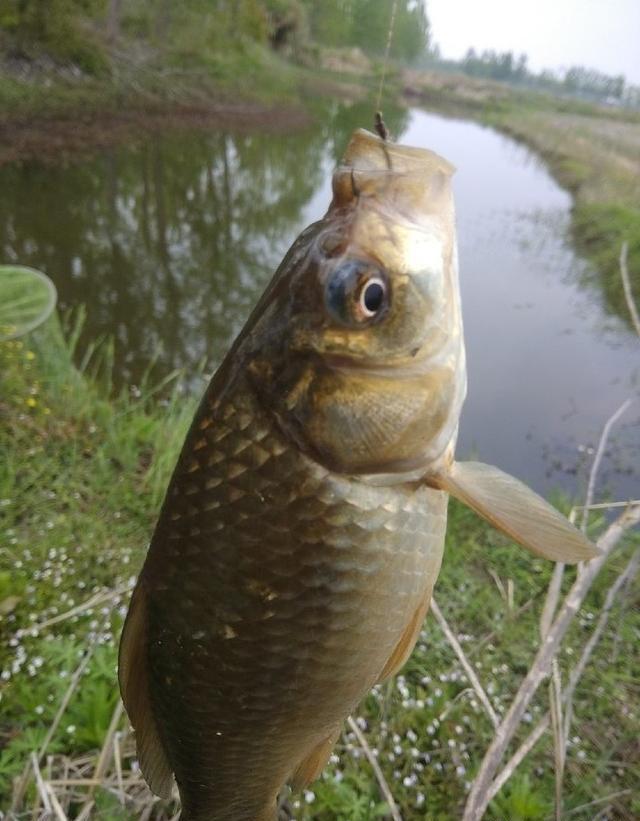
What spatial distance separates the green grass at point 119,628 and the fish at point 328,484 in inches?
53.1

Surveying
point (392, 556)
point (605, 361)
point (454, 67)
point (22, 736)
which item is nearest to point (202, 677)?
point (392, 556)

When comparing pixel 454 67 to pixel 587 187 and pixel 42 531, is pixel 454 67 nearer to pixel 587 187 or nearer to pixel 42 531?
pixel 587 187

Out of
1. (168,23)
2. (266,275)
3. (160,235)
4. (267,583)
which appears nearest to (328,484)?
(267,583)

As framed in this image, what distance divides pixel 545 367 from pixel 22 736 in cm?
724

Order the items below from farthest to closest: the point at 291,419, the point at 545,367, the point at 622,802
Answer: the point at 545,367
the point at 622,802
the point at 291,419

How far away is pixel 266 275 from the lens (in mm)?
9992

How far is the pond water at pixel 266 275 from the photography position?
262 inches

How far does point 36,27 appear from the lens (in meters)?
17.2

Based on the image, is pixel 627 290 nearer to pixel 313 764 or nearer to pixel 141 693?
pixel 313 764

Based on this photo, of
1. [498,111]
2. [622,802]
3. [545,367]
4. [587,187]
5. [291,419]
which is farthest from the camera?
[498,111]

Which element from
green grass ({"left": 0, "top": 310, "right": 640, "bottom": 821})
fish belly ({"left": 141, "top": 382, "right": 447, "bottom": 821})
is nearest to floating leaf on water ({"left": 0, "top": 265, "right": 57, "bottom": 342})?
green grass ({"left": 0, "top": 310, "right": 640, "bottom": 821})

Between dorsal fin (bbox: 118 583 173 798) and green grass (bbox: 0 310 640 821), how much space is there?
93 cm

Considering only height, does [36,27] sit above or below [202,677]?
above

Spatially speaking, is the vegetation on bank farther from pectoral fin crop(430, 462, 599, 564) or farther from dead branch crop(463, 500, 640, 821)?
pectoral fin crop(430, 462, 599, 564)
